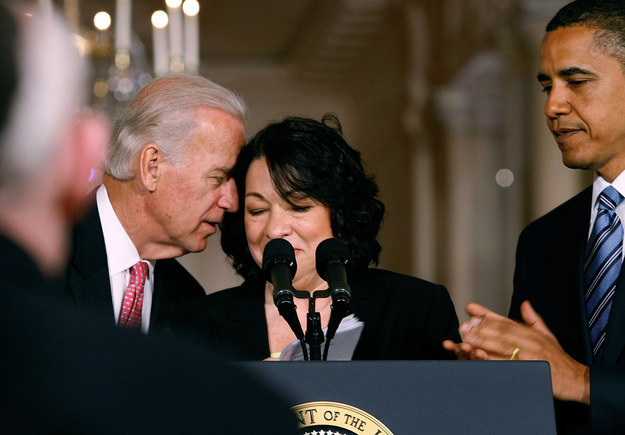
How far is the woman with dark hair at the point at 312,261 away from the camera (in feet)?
8.43

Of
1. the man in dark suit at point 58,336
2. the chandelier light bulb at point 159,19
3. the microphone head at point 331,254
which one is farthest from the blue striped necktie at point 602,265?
the chandelier light bulb at point 159,19

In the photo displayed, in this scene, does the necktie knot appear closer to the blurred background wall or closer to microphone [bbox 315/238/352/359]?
microphone [bbox 315/238/352/359]

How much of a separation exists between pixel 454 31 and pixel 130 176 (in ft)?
20.0

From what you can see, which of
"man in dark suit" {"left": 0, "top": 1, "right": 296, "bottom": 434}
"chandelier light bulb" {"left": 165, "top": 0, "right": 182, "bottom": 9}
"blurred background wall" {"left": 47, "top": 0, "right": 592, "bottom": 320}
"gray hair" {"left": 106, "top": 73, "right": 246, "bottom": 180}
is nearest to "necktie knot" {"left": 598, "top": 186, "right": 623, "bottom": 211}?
"gray hair" {"left": 106, "top": 73, "right": 246, "bottom": 180}

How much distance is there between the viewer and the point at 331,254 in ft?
6.37

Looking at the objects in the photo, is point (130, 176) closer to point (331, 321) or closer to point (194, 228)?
point (194, 228)

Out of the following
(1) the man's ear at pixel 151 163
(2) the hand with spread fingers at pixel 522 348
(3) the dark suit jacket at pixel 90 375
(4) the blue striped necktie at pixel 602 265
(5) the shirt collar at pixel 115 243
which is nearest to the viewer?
(3) the dark suit jacket at pixel 90 375

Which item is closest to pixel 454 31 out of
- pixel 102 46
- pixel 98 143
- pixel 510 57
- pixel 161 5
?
pixel 510 57

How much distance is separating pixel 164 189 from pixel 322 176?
0.56 metres

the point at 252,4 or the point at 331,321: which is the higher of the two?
the point at 252,4

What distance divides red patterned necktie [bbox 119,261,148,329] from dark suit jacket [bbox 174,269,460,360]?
19 centimetres

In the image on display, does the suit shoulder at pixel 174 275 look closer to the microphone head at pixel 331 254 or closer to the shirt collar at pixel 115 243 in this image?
the shirt collar at pixel 115 243

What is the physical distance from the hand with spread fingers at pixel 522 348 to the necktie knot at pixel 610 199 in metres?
0.46

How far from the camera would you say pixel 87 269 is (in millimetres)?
2672
